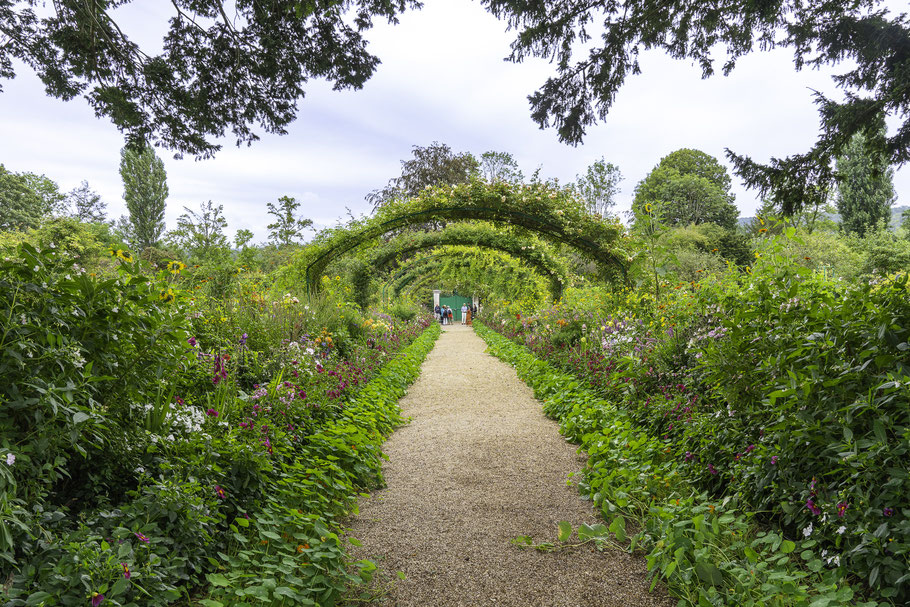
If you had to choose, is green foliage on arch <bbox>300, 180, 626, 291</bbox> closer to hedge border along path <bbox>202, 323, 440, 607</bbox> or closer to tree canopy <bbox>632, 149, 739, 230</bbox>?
hedge border along path <bbox>202, 323, 440, 607</bbox>

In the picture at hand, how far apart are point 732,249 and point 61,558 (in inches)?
1179

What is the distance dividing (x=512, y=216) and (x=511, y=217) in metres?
0.05

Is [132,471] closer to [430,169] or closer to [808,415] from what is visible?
[808,415]

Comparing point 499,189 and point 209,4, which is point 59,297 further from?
point 499,189

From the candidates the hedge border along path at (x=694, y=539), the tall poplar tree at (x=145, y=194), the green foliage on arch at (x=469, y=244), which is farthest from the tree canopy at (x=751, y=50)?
the tall poplar tree at (x=145, y=194)

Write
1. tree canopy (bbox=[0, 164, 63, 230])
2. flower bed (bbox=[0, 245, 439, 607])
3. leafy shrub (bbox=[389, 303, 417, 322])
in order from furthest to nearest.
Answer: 1. tree canopy (bbox=[0, 164, 63, 230])
2. leafy shrub (bbox=[389, 303, 417, 322])
3. flower bed (bbox=[0, 245, 439, 607])

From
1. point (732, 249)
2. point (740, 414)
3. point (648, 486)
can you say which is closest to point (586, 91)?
point (740, 414)

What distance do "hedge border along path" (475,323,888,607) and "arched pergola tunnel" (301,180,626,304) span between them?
4.95 metres

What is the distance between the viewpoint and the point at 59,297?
6.35 feet

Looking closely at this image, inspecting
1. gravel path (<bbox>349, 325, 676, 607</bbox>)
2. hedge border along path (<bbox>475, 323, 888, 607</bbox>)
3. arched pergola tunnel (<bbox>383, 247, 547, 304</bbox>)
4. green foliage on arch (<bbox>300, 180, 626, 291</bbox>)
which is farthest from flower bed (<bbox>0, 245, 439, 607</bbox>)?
arched pergola tunnel (<bbox>383, 247, 547, 304</bbox>)

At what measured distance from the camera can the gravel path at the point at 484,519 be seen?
2.29 metres

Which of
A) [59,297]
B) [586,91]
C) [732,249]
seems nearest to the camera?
[59,297]

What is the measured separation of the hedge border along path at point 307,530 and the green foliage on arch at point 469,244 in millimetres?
7759

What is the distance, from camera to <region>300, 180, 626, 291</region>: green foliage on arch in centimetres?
842
